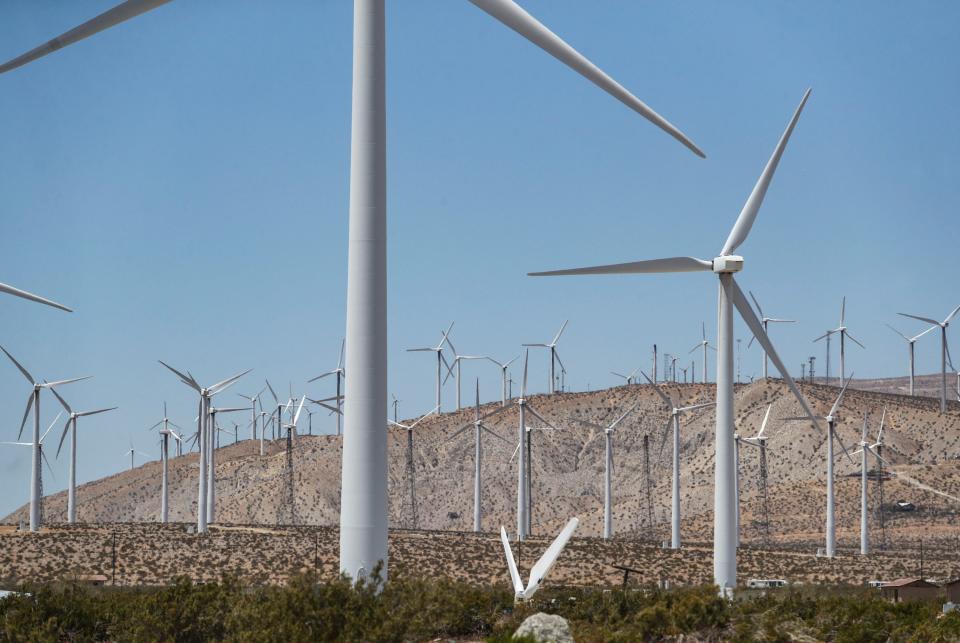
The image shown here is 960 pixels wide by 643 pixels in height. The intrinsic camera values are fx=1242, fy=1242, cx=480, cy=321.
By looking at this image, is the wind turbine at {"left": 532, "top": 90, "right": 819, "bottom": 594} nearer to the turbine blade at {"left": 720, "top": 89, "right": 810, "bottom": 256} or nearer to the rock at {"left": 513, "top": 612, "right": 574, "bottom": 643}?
the turbine blade at {"left": 720, "top": 89, "right": 810, "bottom": 256}

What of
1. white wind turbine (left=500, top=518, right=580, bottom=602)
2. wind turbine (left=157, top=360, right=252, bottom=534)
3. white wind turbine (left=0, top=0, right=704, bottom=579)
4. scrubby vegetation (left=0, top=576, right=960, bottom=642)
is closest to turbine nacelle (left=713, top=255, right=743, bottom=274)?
white wind turbine (left=500, top=518, right=580, bottom=602)

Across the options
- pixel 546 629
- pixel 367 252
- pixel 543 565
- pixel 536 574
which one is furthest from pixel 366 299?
pixel 543 565

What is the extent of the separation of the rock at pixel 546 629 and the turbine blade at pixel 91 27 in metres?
15.0

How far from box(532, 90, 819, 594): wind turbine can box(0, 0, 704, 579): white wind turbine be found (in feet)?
42.7

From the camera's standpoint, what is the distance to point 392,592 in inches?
982

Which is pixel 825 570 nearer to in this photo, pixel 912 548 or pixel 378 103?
pixel 912 548

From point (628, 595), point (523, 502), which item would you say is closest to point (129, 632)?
point (628, 595)

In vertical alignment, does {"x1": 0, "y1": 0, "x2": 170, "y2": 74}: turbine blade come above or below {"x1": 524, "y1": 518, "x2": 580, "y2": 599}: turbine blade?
above

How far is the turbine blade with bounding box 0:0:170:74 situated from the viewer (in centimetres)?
2553

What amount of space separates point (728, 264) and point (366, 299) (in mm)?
20724

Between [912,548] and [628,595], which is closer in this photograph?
[628,595]

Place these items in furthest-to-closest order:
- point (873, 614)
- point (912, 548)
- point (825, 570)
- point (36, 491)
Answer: point (912, 548) → point (36, 491) → point (825, 570) → point (873, 614)

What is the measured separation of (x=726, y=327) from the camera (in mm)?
40375

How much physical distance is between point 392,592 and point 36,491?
8425 centimetres
